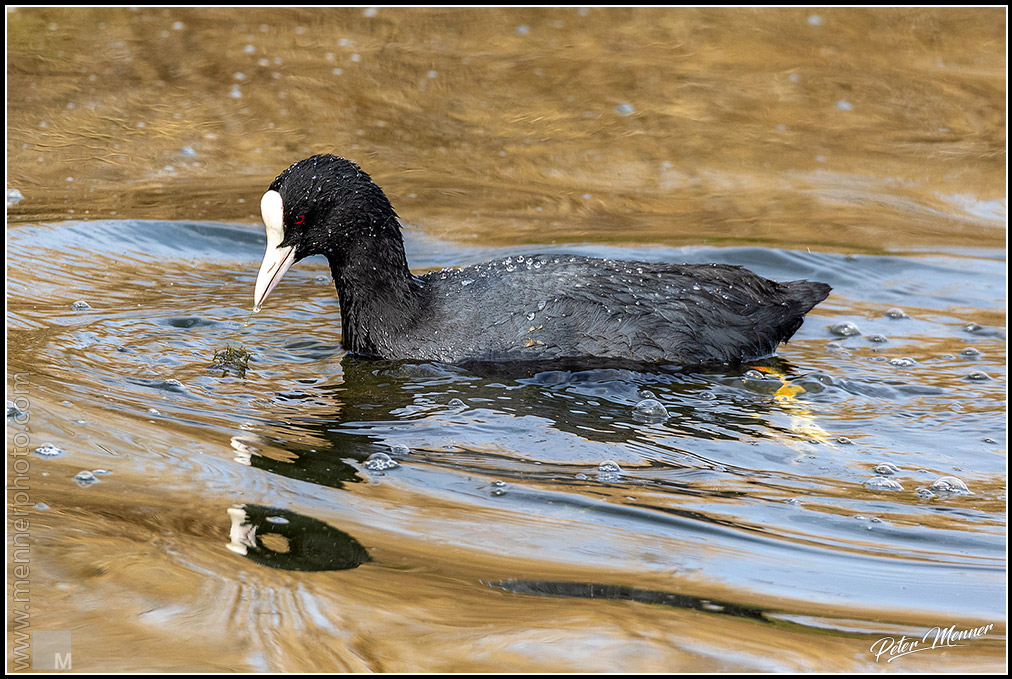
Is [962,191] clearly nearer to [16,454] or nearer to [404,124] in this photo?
[404,124]

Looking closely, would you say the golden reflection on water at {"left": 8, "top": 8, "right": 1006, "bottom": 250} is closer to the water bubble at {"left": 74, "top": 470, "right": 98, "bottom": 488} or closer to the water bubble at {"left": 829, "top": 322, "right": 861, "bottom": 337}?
the water bubble at {"left": 829, "top": 322, "right": 861, "bottom": 337}

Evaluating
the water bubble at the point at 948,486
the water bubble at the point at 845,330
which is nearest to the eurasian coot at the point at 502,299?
the water bubble at the point at 845,330

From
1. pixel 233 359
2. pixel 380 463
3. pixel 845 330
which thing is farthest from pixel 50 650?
pixel 845 330

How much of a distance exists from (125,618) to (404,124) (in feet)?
17.9

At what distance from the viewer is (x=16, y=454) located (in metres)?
3.72

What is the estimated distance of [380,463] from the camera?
3834 mm

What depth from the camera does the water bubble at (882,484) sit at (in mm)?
3828

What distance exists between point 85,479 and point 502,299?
1.86 metres

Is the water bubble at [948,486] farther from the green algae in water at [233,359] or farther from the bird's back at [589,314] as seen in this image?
the green algae in water at [233,359]

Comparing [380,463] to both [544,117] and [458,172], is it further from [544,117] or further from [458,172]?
[544,117]

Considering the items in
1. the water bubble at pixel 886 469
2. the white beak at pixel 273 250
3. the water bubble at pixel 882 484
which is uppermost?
the white beak at pixel 273 250

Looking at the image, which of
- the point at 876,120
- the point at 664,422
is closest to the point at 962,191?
the point at 876,120
